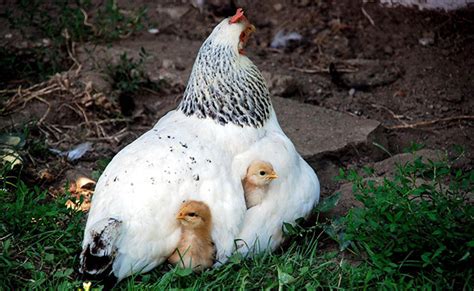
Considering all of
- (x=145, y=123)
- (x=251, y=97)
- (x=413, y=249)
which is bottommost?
(x=145, y=123)

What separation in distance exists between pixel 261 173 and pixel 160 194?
564 mm

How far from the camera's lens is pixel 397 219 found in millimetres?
4152

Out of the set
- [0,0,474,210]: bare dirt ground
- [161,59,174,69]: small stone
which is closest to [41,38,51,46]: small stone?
[0,0,474,210]: bare dirt ground

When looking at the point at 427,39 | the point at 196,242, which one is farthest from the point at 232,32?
the point at 427,39

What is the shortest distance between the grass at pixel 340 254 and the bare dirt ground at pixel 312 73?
2.83 feet

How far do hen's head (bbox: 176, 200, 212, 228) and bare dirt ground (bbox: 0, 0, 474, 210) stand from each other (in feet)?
4.76

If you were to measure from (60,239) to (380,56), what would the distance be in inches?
135

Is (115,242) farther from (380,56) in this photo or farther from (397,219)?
(380,56)

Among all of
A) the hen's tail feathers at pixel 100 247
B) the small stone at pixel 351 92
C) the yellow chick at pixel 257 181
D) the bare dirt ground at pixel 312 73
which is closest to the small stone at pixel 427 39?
the bare dirt ground at pixel 312 73

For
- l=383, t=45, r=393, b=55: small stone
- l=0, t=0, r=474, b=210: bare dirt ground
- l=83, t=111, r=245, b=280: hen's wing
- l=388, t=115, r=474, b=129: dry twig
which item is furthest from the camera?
l=383, t=45, r=393, b=55: small stone

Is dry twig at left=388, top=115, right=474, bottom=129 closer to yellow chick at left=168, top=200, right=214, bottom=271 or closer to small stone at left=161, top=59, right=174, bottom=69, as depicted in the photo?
small stone at left=161, top=59, right=174, bottom=69

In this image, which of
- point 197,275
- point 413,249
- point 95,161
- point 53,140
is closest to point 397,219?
point 413,249

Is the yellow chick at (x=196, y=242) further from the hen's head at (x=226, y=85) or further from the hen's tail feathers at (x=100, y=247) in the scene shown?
the hen's head at (x=226, y=85)

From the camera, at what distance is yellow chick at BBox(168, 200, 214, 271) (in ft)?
13.2
